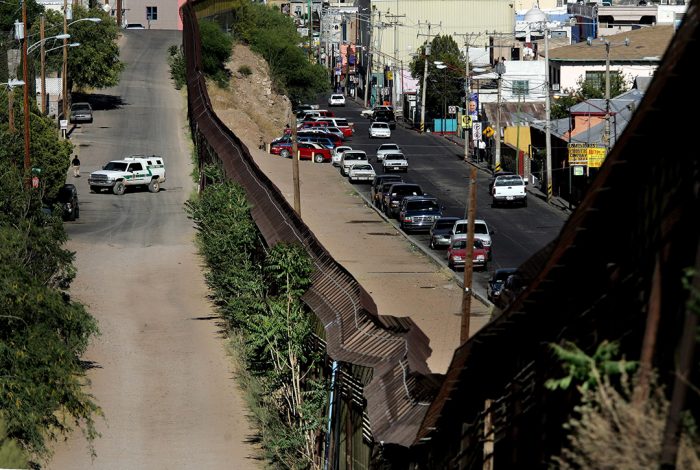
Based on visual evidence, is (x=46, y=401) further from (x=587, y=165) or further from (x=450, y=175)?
(x=450, y=175)

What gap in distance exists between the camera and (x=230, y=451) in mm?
28984

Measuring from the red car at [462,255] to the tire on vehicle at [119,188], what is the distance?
907 inches

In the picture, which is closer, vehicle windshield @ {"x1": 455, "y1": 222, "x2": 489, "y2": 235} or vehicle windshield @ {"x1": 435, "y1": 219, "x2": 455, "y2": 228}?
vehicle windshield @ {"x1": 455, "y1": 222, "x2": 489, "y2": 235}

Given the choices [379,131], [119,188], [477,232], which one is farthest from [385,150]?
[477,232]

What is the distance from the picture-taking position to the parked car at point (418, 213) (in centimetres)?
6106

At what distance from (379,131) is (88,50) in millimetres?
20848

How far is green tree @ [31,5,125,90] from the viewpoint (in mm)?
92812

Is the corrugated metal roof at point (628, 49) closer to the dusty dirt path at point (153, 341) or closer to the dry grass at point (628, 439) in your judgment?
the dusty dirt path at point (153, 341)

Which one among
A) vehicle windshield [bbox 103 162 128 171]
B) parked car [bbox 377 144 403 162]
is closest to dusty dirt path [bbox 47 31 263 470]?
vehicle windshield [bbox 103 162 128 171]

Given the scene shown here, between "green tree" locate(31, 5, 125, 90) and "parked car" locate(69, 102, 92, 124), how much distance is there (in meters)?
3.78

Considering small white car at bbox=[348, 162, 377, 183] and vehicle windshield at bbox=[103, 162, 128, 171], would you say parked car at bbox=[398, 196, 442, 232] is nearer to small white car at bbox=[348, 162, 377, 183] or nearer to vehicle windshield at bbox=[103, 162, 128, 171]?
vehicle windshield at bbox=[103, 162, 128, 171]

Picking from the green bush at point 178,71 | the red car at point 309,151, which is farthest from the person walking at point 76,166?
the green bush at point 178,71

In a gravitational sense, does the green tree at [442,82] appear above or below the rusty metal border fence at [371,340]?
above

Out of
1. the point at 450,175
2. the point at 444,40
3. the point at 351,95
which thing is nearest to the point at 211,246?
the point at 450,175
